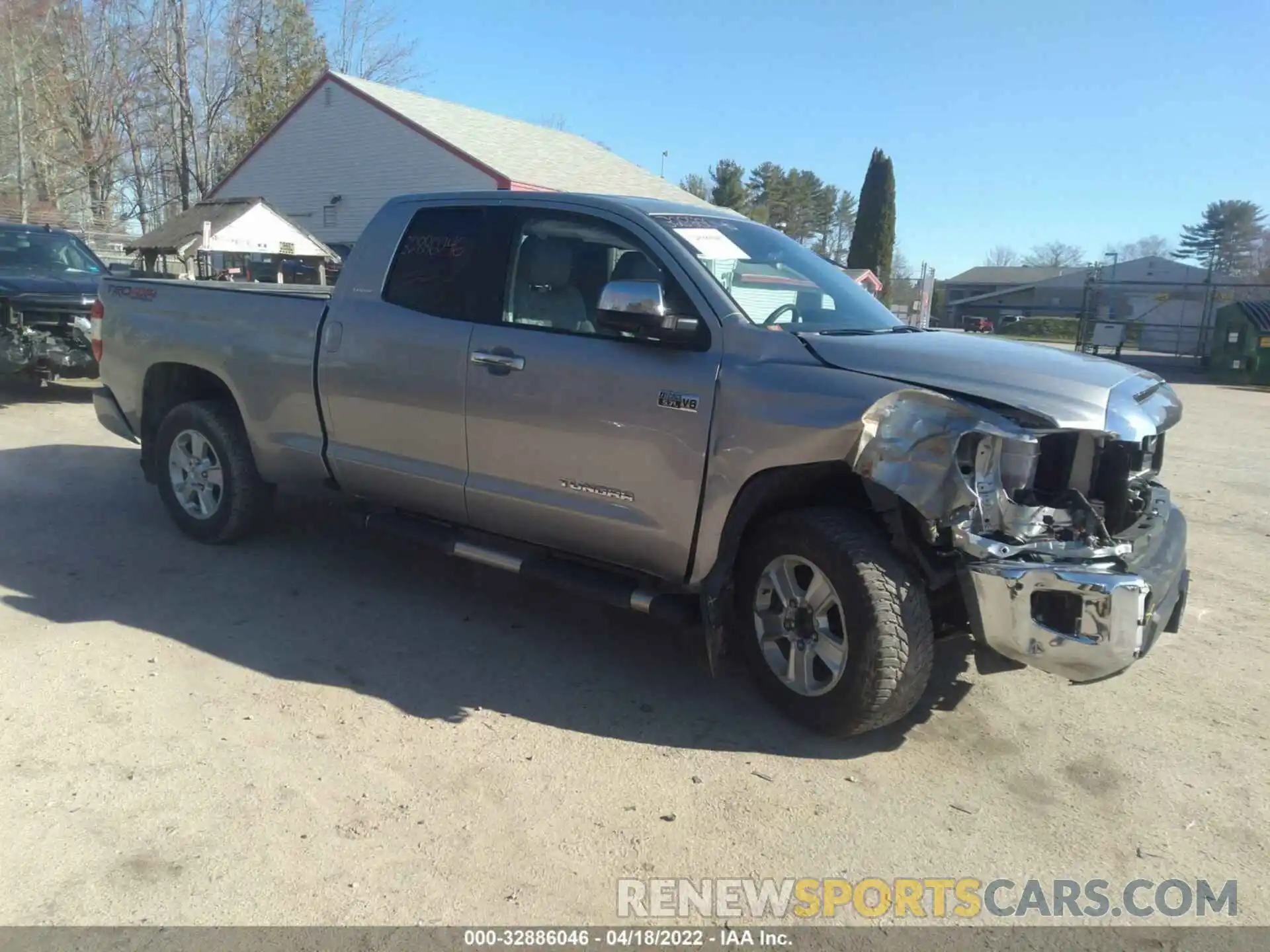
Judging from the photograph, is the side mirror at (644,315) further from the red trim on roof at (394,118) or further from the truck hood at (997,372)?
the red trim on roof at (394,118)

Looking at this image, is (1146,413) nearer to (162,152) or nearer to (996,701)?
(996,701)

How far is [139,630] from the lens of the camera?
443cm

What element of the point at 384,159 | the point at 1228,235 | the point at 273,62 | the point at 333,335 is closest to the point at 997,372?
the point at 333,335

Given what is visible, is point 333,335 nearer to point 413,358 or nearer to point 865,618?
point 413,358

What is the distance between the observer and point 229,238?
48.3ft

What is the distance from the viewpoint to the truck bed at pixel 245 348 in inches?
198

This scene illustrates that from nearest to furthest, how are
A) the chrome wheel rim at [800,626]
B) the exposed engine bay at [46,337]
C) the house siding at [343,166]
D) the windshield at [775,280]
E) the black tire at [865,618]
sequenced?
the black tire at [865,618] → the chrome wheel rim at [800,626] → the windshield at [775,280] → the exposed engine bay at [46,337] → the house siding at [343,166]

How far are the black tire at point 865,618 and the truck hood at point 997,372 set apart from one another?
0.58 metres

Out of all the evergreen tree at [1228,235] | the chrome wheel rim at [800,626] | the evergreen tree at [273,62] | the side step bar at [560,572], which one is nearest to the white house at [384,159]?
the evergreen tree at [273,62]

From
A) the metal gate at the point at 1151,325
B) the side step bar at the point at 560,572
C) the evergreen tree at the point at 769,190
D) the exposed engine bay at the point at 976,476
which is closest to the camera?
the exposed engine bay at the point at 976,476

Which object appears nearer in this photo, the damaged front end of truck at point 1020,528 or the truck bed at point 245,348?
the damaged front end of truck at point 1020,528

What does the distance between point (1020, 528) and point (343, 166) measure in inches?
1087

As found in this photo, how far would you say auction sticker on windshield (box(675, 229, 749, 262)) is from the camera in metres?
4.04

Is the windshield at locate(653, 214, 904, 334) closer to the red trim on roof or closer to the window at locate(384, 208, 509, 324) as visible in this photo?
the window at locate(384, 208, 509, 324)
